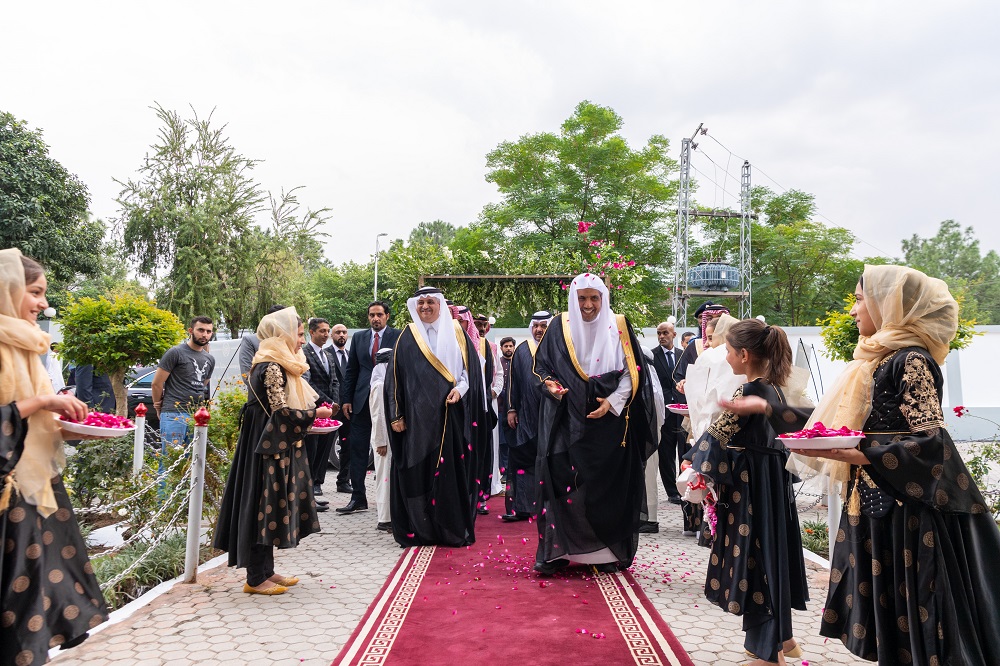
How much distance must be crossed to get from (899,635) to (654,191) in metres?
29.4

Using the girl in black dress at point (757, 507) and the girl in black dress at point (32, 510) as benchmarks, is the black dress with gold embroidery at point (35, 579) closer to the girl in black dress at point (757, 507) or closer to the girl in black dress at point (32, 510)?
the girl in black dress at point (32, 510)

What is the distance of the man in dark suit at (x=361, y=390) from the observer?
7.32 meters

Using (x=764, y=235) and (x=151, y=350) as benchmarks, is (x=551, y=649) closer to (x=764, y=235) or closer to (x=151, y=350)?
(x=151, y=350)

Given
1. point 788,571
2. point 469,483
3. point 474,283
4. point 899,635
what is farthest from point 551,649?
point 474,283

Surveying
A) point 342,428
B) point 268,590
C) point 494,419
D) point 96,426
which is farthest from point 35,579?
point 342,428

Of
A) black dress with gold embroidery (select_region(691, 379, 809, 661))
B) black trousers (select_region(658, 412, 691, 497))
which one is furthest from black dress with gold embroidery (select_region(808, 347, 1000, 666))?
black trousers (select_region(658, 412, 691, 497))

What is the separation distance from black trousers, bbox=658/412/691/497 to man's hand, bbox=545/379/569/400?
8.27ft

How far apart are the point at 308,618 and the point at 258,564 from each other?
58cm

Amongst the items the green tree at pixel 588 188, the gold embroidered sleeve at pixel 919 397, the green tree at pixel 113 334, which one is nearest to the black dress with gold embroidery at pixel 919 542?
the gold embroidered sleeve at pixel 919 397

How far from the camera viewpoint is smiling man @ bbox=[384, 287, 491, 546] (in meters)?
5.77

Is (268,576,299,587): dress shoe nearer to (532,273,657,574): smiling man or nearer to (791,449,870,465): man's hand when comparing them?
(532,273,657,574): smiling man

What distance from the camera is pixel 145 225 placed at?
20562mm

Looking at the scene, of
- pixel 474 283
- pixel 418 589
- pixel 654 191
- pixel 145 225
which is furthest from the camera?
pixel 654 191

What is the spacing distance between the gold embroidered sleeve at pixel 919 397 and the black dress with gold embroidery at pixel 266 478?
3.13m
